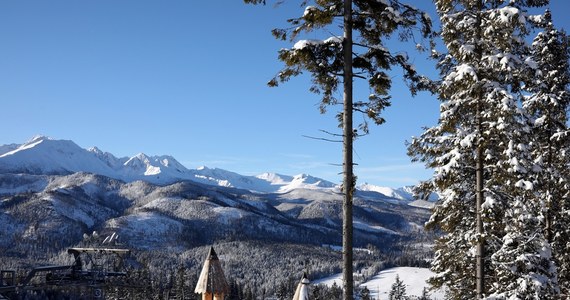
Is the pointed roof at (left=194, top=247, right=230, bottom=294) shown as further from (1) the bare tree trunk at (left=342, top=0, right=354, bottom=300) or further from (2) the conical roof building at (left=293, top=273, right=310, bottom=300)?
(1) the bare tree trunk at (left=342, top=0, right=354, bottom=300)

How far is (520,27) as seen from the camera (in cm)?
1656

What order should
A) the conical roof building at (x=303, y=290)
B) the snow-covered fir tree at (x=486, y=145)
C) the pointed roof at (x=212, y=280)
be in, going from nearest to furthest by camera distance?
the snow-covered fir tree at (x=486, y=145)
the pointed roof at (x=212, y=280)
the conical roof building at (x=303, y=290)

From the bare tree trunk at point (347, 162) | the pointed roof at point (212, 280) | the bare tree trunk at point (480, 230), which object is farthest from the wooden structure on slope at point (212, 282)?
the bare tree trunk at point (480, 230)

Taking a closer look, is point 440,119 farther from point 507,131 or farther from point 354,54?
point 354,54

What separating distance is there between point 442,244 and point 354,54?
371 inches

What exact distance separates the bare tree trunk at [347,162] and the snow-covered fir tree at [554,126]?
10541 mm

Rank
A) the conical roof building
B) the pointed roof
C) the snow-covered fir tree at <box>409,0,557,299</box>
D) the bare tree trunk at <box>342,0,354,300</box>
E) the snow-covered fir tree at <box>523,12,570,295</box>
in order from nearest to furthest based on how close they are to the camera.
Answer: the bare tree trunk at <box>342,0,354,300</box>
the snow-covered fir tree at <box>409,0,557,299</box>
the pointed roof
the snow-covered fir tree at <box>523,12,570,295</box>
the conical roof building

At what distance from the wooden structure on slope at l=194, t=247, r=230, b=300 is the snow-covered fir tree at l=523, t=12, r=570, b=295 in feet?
43.7

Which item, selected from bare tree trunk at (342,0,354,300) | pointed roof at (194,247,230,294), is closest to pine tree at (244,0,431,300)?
bare tree trunk at (342,0,354,300)

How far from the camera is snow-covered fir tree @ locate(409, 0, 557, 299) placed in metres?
16.4

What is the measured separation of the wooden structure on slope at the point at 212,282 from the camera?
65.3 ft

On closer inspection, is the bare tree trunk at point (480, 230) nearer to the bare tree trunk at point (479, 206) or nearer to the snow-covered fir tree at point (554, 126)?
the bare tree trunk at point (479, 206)

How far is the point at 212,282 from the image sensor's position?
65.5 feet

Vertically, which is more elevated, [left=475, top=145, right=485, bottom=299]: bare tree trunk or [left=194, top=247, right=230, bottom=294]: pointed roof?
[left=475, top=145, right=485, bottom=299]: bare tree trunk
